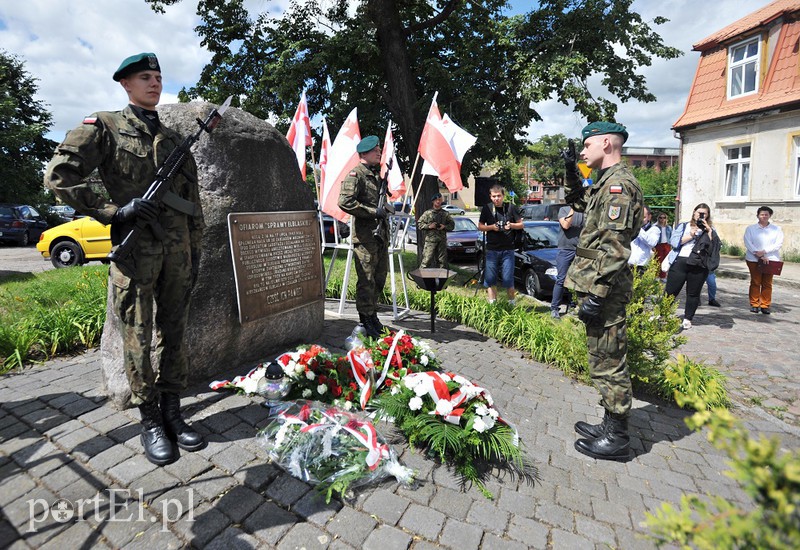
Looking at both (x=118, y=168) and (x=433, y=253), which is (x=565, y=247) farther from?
(x=118, y=168)

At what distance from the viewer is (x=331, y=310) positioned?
6535 millimetres

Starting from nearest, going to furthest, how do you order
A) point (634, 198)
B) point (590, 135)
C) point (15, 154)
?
point (634, 198) → point (590, 135) → point (15, 154)

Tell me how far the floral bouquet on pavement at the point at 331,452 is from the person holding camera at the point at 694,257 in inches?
235

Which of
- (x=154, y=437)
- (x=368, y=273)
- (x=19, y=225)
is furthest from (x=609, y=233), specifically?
(x=19, y=225)

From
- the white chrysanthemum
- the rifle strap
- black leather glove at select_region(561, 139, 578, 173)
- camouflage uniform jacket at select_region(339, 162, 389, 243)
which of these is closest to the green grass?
the rifle strap

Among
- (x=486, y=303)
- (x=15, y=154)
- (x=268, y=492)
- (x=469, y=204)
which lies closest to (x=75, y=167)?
(x=268, y=492)

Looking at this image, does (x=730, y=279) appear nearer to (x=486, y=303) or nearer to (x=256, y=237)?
(x=486, y=303)

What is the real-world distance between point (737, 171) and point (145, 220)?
20105 mm

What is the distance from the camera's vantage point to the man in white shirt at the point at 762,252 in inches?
304

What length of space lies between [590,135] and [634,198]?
0.59 m

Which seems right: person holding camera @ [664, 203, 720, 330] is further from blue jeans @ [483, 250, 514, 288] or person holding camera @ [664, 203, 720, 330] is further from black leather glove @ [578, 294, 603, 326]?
black leather glove @ [578, 294, 603, 326]

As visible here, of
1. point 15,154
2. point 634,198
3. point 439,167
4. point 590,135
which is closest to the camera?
point 634,198

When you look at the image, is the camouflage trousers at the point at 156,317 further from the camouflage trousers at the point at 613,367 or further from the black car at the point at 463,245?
the black car at the point at 463,245

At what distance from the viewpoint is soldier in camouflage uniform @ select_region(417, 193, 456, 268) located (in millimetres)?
9219
